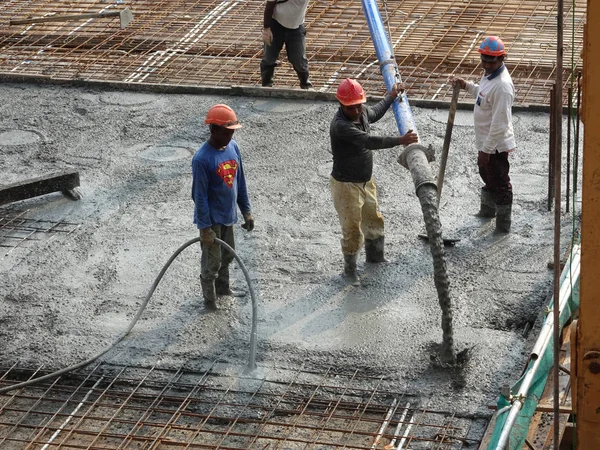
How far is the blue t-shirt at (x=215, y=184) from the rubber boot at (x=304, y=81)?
4.64 metres

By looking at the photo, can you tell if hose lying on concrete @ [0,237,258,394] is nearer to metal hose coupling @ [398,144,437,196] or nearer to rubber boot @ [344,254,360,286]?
rubber boot @ [344,254,360,286]

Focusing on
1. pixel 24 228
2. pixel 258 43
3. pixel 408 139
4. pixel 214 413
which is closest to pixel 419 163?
pixel 408 139

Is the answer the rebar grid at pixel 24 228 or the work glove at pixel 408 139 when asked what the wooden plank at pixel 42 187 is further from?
the work glove at pixel 408 139

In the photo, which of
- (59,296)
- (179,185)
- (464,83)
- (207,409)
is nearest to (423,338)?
(207,409)

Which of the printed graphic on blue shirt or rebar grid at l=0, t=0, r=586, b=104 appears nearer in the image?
the printed graphic on blue shirt

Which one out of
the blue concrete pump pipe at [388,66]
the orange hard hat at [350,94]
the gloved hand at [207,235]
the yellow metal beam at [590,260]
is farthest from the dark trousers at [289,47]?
the yellow metal beam at [590,260]

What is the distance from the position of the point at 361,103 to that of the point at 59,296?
2.93m

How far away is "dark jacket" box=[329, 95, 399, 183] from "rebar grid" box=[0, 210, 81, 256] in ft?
9.38

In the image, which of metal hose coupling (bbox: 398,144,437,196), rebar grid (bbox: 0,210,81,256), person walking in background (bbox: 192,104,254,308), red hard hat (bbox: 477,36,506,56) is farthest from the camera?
rebar grid (bbox: 0,210,81,256)

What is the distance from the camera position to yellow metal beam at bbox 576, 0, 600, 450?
147 inches

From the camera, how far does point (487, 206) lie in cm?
945

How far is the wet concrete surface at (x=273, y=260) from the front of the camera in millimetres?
7582

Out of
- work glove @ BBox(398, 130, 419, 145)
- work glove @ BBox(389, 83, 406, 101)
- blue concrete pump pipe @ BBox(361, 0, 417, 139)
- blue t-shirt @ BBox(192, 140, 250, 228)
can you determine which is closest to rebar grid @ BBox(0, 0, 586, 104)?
blue concrete pump pipe @ BBox(361, 0, 417, 139)

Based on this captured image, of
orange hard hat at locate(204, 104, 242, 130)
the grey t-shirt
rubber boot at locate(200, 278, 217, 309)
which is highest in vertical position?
orange hard hat at locate(204, 104, 242, 130)
